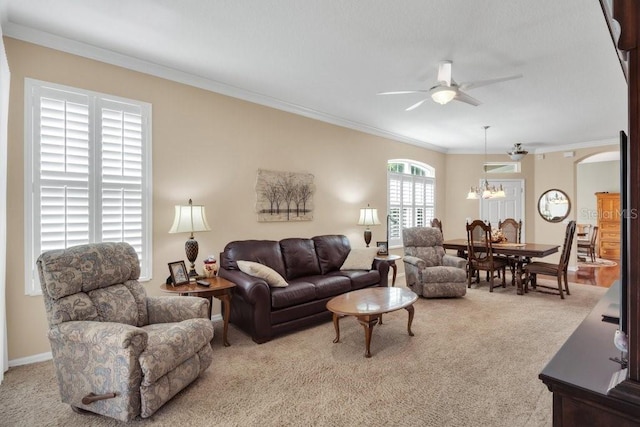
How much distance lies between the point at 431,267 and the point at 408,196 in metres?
2.34

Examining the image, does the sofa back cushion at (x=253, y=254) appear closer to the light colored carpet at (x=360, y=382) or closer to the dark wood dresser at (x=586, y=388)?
the light colored carpet at (x=360, y=382)

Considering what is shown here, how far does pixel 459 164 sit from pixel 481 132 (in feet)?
5.85

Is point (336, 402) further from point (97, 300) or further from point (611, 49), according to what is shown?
point (611, 49)

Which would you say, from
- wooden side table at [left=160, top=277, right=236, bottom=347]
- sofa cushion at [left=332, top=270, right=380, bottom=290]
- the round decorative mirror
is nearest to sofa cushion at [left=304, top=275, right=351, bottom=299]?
sofa cushion at [left=332, top=270, right=380, bottom=290]

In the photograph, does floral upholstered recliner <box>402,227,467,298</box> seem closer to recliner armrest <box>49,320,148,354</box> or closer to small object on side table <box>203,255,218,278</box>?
A: small object on side table <box>203,255,218,278</box>

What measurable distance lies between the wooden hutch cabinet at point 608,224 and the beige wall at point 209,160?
4178mm

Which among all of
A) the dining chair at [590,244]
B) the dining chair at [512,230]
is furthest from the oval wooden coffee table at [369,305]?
the dining chair at [590,244]

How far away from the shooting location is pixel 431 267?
5.08m

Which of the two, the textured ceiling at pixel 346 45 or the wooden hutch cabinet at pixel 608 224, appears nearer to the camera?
the textured ceiling at pixel 346 45

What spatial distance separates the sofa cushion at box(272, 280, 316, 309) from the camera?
11.1ft

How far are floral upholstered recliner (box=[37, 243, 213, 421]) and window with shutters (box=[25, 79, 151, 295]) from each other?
2.61ft

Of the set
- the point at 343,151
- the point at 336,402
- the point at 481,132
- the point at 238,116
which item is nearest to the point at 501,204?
the point at 481,132

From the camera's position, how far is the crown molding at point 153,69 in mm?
2861

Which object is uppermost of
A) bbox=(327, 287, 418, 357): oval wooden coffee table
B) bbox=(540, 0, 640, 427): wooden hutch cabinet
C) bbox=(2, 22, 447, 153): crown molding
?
bbox=(2, 22, 447, 153): crown molding
